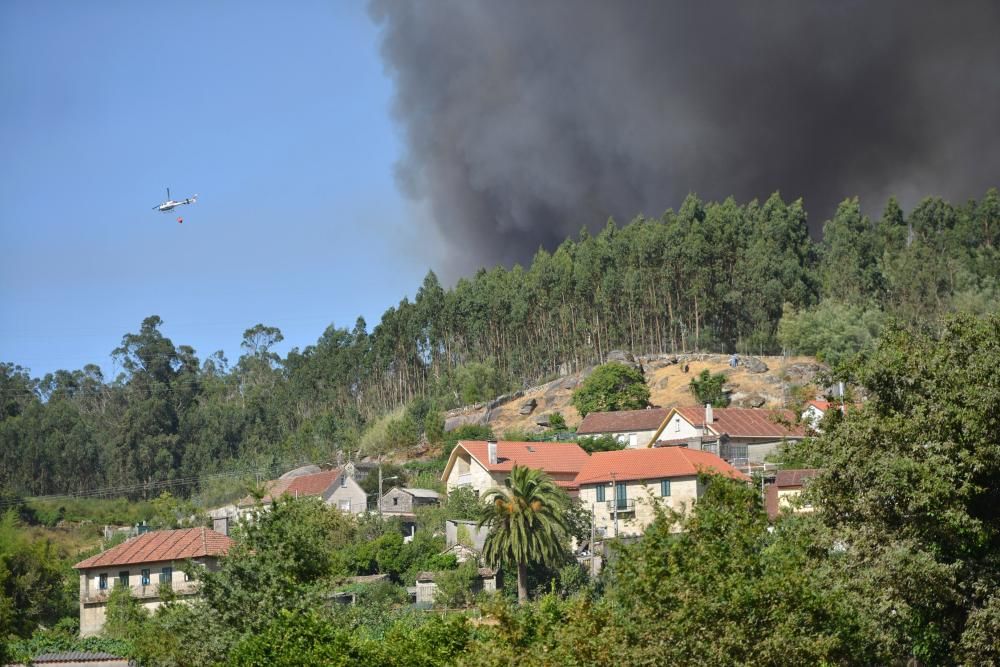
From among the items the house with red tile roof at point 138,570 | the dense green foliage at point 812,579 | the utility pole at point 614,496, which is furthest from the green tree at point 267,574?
the utility pole at point 614,496

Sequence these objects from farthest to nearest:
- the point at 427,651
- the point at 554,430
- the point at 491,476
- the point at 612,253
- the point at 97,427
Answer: the point at 97,427 → the point at 612,253 → the point at 554,430 → the point at 491,476 → the point at 427,651

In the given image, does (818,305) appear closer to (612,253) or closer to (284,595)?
(612,253)

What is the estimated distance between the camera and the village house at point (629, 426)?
337 feet

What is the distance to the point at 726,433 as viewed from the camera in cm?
9338

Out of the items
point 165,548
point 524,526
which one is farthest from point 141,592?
point 524,526

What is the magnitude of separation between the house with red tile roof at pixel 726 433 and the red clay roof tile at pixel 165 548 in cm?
3579

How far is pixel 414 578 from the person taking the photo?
7556cm

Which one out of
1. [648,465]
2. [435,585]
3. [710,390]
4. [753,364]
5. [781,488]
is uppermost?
[753,364]

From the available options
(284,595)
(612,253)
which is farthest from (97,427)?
(284,595)

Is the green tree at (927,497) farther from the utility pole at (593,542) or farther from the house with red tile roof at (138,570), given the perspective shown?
the house with red tile roof at (138,570)

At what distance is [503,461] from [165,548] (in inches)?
1026

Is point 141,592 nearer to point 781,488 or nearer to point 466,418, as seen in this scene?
point 781,488

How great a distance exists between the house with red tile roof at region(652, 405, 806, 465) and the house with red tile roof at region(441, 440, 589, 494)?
8.13 m

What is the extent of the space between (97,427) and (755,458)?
4405 inches
